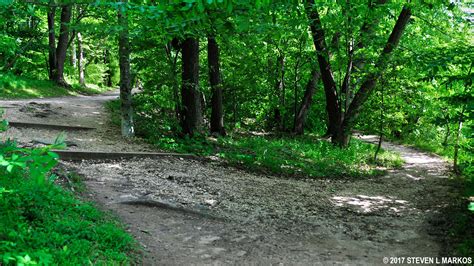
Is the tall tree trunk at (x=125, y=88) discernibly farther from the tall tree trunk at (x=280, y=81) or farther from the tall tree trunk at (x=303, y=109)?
the tall tree trunk at (x=303, y=109)

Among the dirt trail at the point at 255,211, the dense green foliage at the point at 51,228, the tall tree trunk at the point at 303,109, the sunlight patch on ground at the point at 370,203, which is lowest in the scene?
the sunlight patch on ground at the point at 370,203

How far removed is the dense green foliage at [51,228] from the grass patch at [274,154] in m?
5.30

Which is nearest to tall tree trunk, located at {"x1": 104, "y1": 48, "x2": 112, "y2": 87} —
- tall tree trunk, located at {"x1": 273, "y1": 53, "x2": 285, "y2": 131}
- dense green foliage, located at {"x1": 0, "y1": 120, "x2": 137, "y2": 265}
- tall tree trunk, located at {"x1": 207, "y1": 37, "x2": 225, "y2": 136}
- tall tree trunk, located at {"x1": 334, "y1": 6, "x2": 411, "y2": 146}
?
tall tree trunk, located at {"x1": 273, "y1": 53, "x2": 285, "y2": 131}

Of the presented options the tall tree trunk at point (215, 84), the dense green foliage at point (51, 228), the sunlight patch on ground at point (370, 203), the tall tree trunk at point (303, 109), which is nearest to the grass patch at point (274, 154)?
the tall tree trunk at point (215, 84)

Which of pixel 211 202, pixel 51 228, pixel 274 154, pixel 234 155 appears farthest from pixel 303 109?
pixel 51 228

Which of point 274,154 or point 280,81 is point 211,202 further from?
point 280,81

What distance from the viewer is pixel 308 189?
8492mm

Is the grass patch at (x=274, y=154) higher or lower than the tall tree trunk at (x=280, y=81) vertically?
lower

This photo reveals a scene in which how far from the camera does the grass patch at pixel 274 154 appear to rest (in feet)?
32.9

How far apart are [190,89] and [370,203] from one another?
5.84 m

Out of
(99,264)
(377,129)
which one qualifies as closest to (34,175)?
(99,264)

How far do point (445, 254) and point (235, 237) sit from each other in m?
2.69

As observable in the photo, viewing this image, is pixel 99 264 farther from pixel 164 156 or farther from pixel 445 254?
pixel 164 156

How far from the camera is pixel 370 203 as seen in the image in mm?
7750
